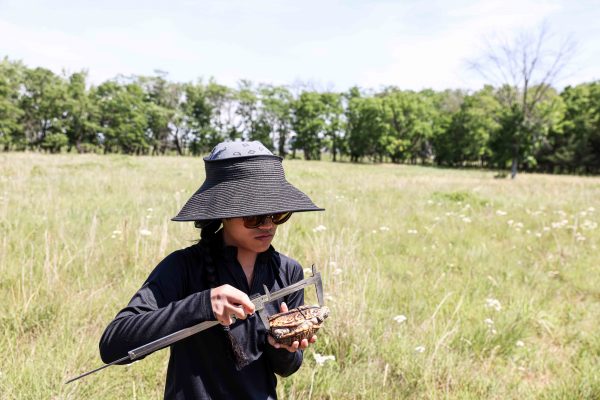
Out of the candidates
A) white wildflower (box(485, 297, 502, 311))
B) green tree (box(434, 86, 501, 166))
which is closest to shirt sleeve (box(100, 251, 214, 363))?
white wildflower (box(485, 297, 502, 311))

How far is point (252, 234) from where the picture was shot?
1.48 meters

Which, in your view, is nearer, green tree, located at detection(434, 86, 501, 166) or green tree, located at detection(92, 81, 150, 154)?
green tree, located at detection(434, 86, 501, 166)

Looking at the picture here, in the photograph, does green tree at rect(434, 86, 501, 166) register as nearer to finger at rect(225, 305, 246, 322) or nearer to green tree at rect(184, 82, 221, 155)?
green tree at rect(184, 82, 221, 155)

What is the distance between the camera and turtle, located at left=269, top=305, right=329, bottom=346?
4.35 ft

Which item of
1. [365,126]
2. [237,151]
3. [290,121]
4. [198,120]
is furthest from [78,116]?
[237,151]

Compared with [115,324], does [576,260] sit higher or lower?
lower

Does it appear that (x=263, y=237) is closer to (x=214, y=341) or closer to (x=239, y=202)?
(x=239, y=202)

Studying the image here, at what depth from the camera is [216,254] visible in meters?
1.55

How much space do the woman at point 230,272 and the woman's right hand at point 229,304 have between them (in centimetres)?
23

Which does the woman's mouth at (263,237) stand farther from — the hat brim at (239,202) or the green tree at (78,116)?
the green tree at (78,116)

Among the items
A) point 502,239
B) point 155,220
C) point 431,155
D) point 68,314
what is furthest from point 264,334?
point 431,155

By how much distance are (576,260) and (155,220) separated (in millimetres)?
5848

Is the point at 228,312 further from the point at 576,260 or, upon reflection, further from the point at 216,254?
the point at 576,260

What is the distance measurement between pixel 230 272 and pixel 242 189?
35 centimetres
